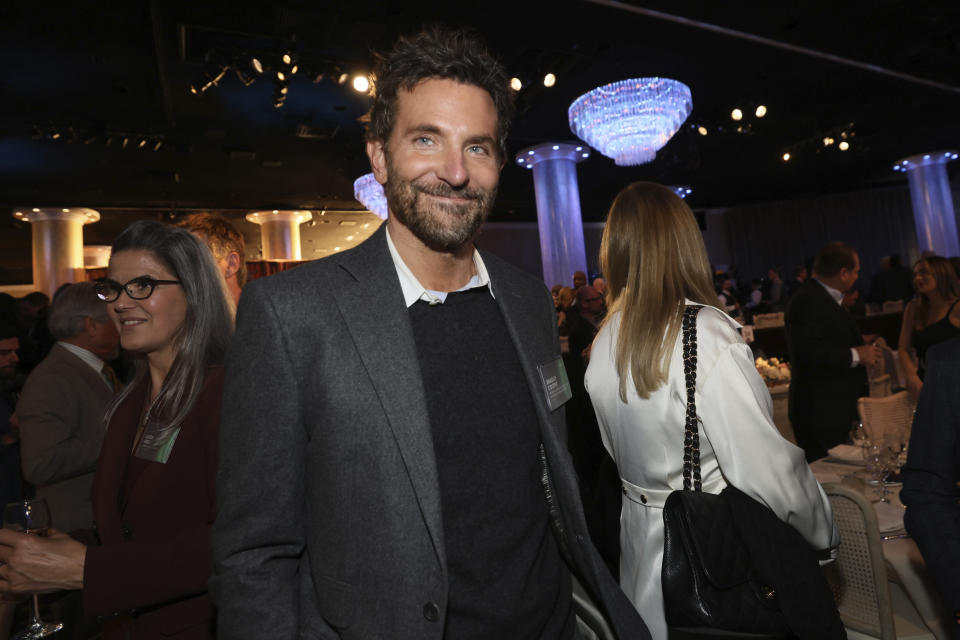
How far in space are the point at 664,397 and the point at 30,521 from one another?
1738mm

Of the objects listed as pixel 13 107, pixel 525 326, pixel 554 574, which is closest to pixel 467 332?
pixel 525 326

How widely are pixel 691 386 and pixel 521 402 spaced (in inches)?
21.0

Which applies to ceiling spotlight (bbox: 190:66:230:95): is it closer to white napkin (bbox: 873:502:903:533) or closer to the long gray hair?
the long gray hair

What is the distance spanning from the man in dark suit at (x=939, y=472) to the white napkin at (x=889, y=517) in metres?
0.74

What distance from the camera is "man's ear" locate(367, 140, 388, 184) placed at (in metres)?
1.27

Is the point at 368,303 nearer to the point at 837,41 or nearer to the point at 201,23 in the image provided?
the point at 201,23

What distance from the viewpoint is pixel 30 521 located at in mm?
1460

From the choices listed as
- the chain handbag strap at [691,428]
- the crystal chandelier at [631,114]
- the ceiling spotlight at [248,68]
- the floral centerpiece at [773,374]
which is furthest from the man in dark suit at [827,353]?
the ceiling spotlight at [248,68]

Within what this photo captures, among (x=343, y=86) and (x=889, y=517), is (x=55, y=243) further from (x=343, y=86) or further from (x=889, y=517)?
(x=889, y=517)

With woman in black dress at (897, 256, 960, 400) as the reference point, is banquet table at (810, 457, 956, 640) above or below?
below

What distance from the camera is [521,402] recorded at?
124 centimetres

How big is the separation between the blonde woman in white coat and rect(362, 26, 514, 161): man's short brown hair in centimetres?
67

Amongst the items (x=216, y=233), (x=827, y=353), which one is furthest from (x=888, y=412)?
(x=216, y=233)

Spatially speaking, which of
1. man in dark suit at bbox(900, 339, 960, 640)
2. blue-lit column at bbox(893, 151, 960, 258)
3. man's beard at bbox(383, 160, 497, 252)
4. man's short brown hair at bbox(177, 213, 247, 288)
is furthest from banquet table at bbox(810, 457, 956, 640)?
blue-lit column at bbox(893, 151, 960, 258)
